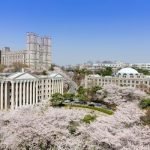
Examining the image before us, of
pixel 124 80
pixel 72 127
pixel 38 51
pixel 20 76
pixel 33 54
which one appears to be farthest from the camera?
pixel 38 51

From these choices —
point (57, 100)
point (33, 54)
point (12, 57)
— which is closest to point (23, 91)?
point (57, 100)

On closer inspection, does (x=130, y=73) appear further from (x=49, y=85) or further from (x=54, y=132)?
(x=54, y=132)

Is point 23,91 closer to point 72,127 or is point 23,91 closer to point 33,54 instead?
point 72,127

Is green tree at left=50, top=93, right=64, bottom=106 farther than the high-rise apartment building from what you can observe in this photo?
No

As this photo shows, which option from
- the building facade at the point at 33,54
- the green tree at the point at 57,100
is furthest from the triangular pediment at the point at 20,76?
the building facade at the point at 33,54

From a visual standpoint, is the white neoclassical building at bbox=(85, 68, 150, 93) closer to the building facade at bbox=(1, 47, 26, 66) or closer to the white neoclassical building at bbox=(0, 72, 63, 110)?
the white neoclassical building at bbox=(0, 72, 63, 110)

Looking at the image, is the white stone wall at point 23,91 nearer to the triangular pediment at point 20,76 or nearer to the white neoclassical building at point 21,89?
the white neoclassical building at point 21,89

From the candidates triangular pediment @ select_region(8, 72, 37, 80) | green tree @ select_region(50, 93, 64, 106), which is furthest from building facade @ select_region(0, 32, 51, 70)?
green tree @ select_region(50, 93, 64, 106)
